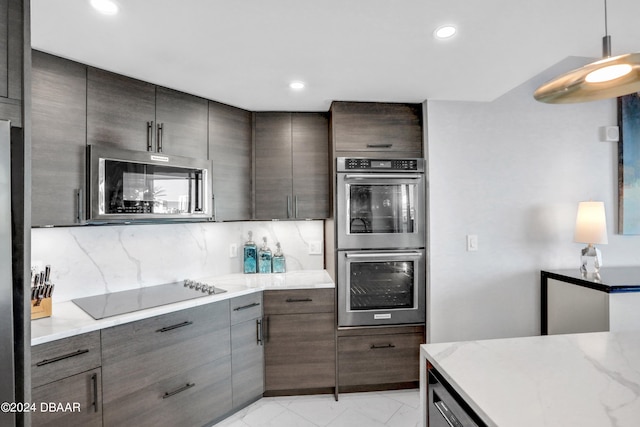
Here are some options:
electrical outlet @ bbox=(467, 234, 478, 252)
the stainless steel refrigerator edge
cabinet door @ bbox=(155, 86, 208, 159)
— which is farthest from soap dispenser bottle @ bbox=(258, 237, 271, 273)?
the stainless steel refrigerator edge

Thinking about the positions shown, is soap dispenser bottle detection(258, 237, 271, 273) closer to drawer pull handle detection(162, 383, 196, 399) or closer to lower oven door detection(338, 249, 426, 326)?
lower oven door detection(338, 249, 426, 326)

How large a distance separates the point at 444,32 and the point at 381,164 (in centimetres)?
103

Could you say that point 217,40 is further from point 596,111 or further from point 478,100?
point 596,111

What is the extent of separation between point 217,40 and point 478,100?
75.1 inches

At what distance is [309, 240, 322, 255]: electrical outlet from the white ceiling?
131 cm

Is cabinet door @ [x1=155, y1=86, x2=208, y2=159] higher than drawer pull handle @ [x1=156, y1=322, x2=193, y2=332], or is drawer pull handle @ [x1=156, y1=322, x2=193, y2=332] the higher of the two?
cabinet door @ [x1=155, y1=86, x2=208, y2=159]

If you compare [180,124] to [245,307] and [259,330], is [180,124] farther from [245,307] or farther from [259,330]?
[259,330]

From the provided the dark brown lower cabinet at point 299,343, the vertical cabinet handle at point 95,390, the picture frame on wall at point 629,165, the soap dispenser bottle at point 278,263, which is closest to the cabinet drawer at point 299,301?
the dark brown lower cabinet at point 299,343

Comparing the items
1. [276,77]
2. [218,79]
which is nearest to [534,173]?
[276,77]

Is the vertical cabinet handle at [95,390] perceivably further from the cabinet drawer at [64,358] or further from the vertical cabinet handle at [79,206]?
the vertical cabinet handle at [79,206]

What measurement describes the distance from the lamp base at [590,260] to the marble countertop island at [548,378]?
1.28m

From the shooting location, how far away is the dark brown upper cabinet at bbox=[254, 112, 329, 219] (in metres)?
2.60

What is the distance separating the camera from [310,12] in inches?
53.6

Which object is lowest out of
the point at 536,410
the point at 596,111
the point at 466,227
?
the point at 536,410
